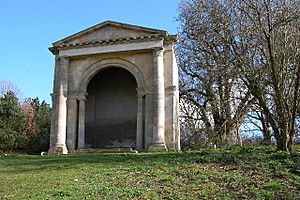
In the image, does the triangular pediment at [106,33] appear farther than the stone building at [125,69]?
Yes

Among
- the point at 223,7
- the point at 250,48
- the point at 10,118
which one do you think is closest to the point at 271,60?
the point at 250,48

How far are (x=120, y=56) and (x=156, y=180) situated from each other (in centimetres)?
1487

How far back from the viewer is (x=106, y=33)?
2511 cm

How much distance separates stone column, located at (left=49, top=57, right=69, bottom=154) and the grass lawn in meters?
8.51

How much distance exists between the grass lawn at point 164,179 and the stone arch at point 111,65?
32.8 ft

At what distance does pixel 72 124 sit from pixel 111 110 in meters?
4.69

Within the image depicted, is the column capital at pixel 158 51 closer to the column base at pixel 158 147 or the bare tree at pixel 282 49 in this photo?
the column base at pixel 158 147

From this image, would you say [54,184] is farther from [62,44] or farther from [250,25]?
[62,44]

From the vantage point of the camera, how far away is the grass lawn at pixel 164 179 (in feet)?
31.4

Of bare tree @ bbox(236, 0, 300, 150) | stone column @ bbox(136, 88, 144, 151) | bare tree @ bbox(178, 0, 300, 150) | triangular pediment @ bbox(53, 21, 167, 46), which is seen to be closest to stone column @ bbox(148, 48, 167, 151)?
stone column @ bbox(136, 88, 144, 151)

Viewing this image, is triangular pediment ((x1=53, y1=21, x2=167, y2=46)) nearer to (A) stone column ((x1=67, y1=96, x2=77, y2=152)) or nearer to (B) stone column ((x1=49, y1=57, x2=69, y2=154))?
(B) stone column ((x1=49, y1=57, x2=69, y2=154))

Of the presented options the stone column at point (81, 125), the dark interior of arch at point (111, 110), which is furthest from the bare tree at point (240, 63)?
the stone column at point (81, 125)

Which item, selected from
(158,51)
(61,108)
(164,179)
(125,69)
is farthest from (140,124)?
(164,179)

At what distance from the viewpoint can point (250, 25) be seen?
18.9m
